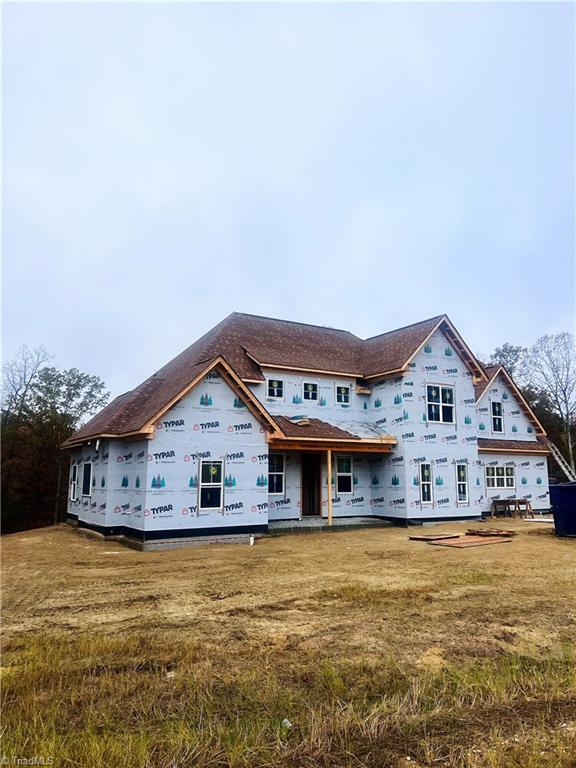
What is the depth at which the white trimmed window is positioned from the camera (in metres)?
25.0

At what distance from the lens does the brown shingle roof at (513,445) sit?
23.6 m

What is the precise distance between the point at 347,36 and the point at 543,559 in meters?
13.7

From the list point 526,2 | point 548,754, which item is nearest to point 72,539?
point 548,754

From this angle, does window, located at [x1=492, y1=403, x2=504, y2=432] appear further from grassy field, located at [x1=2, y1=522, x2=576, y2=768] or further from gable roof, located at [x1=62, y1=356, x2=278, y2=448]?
grassy field, located at [x1=2, y1=522, x2=576, y2=768]

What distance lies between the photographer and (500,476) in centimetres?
2422

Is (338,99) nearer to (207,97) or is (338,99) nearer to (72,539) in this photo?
(207,97)

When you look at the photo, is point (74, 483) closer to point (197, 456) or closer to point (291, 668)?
point (197, 456)

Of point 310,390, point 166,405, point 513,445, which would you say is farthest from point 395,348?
point 166,405

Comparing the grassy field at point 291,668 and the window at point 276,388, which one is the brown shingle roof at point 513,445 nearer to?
the window at point 276,388

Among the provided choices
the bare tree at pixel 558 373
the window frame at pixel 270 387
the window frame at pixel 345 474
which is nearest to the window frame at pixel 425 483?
the window frame at pixel 345 474

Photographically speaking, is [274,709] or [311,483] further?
[311,483]

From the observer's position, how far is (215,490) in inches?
604

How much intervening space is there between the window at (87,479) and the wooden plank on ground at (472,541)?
40.6 feet

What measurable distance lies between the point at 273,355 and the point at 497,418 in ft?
41.3
